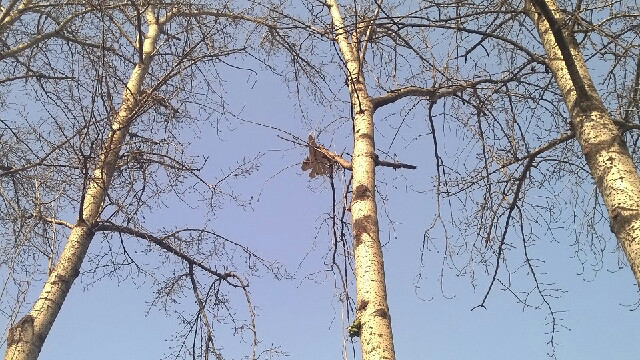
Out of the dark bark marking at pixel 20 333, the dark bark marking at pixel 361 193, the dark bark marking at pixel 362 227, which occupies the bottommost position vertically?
the dark bark marking at pixel 20 333

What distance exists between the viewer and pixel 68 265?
143 inches

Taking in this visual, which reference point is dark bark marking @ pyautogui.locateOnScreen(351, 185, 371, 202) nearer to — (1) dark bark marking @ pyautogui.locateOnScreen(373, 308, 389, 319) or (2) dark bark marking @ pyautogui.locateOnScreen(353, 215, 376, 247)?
(2) dark bark marking @ pyautogui.locateOnScreen(353, 215, 376, 247)

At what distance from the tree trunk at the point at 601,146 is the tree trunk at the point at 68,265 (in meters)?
2.24

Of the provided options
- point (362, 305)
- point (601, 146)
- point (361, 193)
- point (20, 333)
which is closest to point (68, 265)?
point (20, 333)

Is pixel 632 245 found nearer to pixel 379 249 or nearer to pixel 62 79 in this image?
pixel 379 249

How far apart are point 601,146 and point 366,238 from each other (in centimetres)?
117

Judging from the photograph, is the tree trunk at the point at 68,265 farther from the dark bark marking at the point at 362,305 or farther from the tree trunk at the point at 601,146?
the tree trunk at the point at 601,146

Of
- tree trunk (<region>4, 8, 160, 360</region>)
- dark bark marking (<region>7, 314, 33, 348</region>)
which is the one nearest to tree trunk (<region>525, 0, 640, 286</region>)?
tree trunk (<region>4, 8, 160, 360</region>)

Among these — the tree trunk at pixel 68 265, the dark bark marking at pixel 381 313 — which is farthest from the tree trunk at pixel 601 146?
the tree trunk at pixel 68 265

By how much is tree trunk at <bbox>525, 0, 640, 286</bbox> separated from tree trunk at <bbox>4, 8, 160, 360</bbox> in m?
2.24

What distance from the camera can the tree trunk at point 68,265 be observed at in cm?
322

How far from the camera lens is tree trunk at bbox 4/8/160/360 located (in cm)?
322

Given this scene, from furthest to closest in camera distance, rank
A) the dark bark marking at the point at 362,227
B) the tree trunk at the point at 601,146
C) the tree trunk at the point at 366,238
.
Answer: the dark bark marking at the point at 362,227
the tree trunk at the point at 601,146
the tree trunk at the point at 366,238

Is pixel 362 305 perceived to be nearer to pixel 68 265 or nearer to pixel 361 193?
pixel 361 193
